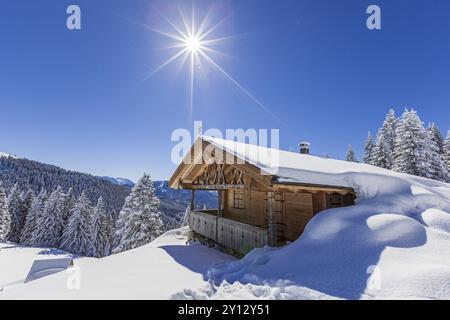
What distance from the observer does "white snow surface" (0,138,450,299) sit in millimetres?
4891

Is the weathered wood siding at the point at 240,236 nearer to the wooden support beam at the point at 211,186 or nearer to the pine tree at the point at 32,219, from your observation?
the wooden support beam at the point at 211,186

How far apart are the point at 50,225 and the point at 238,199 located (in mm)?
40457

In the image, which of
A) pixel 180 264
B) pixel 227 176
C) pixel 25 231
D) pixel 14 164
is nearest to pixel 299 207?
pixel 227 176

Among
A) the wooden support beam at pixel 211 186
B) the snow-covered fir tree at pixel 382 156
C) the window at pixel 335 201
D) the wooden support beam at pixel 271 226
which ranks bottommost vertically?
the wooden support beam at pixel 271 226

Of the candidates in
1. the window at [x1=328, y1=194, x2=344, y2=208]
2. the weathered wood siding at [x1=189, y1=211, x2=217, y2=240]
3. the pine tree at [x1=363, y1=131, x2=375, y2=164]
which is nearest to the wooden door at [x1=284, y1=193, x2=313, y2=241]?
the window at [x1=328, y1=194, x2=344, y2=208]

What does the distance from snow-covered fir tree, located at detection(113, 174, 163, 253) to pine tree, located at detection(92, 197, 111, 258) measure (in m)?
14.5

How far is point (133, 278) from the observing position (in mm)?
6875

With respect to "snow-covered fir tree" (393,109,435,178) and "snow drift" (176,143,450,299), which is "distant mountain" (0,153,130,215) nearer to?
"snow-covered fir tree" (393,109,435,178)

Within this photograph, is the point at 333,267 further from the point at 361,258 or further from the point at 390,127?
the point at 390,127

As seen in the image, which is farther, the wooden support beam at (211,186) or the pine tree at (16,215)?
the pine tree at (16,215)

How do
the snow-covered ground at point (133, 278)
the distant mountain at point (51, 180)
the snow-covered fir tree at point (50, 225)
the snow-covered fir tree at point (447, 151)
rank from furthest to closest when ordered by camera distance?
the distant mountain at point (51, 180)
the snow-covered fir tree at point (50, 225)
the snow-covered fir tree at point (447, 151)
the snow-covered ground at point (133, 278)

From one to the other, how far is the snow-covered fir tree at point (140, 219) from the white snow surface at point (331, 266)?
56.3 ft

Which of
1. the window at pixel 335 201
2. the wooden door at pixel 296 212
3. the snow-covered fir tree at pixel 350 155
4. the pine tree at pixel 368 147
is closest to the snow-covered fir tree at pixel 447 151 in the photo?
the pine tree at pixel 368 147

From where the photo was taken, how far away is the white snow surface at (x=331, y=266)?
16.0 ft
